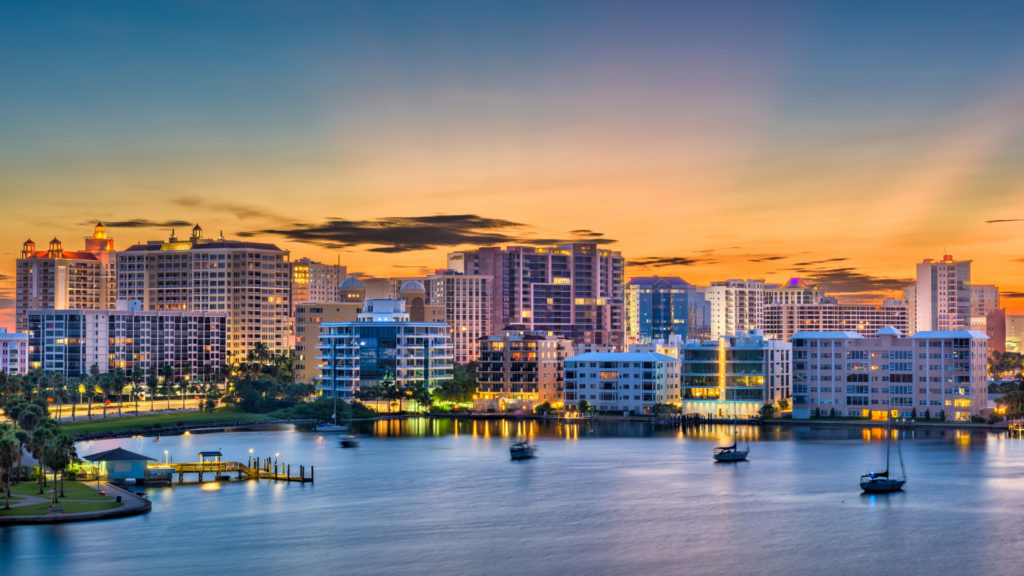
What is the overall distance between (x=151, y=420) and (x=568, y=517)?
282 feet

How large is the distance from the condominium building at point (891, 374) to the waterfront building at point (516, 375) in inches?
1664

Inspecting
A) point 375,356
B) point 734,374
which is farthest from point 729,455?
point 375,356

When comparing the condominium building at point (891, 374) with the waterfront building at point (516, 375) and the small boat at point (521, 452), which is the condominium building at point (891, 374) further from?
the small boat at point (521, 452)

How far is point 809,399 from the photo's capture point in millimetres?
160500

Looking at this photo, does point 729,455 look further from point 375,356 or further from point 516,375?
point 375,356

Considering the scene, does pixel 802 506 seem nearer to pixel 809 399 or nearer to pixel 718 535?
pixel 718 535

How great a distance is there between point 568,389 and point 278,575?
112 meters

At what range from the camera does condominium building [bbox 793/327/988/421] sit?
496 feet

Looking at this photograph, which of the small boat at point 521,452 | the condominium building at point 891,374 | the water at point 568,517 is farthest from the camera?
the condominium building at point 891,374

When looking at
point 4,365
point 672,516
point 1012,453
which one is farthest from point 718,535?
point 4,365

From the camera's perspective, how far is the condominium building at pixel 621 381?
549ft

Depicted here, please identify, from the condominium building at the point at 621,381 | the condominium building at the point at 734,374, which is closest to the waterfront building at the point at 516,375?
the condominium building at the point at 621,381

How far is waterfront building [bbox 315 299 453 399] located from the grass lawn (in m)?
17.4

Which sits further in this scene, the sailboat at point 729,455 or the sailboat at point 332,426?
the sailboat at point 332,426
